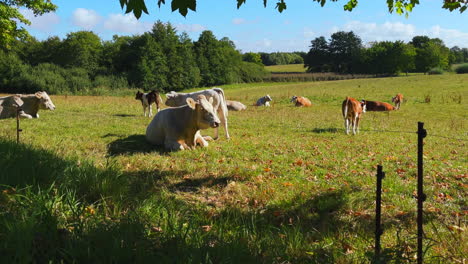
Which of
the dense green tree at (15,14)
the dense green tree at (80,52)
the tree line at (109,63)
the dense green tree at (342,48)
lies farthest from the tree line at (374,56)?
the dense green tree at (15,14)

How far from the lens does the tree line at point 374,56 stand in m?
88.2

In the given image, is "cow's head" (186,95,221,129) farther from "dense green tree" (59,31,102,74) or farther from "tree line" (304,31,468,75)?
"tree line" (304,31,468,75)

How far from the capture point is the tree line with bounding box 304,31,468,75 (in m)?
88.2

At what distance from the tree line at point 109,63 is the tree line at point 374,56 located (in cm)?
4510

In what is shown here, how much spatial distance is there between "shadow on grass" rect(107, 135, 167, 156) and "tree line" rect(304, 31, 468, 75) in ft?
277

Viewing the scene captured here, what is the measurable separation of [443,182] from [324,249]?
13.5 ft

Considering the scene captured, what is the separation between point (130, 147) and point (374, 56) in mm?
93238

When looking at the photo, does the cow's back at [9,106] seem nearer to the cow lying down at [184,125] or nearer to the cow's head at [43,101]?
the cow's head at [43,101]

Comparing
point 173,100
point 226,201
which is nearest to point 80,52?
point 173,100

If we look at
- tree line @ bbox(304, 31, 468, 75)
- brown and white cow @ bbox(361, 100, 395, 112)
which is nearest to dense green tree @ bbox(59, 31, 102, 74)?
brown and white cow @ bbox(361, 100, 395, 112)

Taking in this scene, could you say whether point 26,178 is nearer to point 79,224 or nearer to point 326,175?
point 79,224

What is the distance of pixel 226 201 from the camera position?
5461 mm

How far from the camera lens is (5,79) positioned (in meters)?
43.6

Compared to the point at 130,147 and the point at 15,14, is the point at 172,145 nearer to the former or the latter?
the point at 130,147
